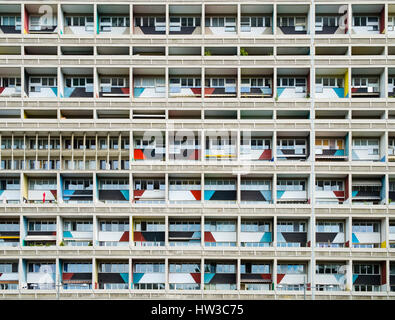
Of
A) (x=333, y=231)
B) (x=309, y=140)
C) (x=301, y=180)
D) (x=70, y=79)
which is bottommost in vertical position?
(x=333, y=231)

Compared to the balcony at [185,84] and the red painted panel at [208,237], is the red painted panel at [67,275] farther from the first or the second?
the balcony at [185,84]

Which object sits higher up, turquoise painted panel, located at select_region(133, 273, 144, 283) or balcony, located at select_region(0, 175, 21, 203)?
balcony, located at select_region(0, 175, 21, 203)

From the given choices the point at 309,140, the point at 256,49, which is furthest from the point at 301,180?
the point at 256,49

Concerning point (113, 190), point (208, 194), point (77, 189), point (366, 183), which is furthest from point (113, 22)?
point (366, 183)

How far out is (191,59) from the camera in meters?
52.9

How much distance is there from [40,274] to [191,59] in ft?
71.8

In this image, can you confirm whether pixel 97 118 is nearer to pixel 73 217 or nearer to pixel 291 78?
pixel 73 217

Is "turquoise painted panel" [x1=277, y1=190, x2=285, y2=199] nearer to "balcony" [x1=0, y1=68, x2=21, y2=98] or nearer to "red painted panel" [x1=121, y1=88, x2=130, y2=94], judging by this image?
"red painted panel" [x1=121, y1=88, x2=130, y2=94]

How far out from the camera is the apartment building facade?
2007 inches

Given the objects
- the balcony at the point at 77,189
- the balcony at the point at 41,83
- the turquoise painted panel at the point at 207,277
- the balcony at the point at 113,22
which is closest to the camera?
the turquoise painted panel at the point at 207,277

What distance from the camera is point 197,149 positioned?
53.3 metres

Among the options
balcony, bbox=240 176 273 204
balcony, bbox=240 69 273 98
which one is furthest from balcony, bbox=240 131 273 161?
balcony, bbox=240 69 273 98

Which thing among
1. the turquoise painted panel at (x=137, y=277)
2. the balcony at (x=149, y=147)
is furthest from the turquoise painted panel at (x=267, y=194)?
the turquoise painted panel at (x=137, y=277)

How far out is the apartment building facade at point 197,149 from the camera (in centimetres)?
5097
